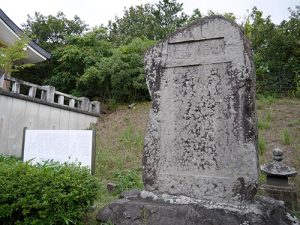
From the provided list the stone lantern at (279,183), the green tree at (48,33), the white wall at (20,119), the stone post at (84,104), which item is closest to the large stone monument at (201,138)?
the stone lantern at (279,183)

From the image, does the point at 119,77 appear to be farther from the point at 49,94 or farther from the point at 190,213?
the point at 190,213

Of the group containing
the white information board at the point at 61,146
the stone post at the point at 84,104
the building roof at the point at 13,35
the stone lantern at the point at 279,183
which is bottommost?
the stone lantern at the point at 279,183

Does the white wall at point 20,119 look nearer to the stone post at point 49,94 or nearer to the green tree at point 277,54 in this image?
the stone post at point 49,94

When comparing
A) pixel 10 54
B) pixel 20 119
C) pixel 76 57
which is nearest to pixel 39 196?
pixel 20 119

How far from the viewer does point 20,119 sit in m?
10.3

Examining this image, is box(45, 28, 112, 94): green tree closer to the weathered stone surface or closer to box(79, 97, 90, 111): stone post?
box(79, 97, 90, 111): stone post

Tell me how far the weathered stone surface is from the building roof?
992 cm

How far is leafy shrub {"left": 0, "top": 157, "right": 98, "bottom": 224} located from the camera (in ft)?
10.7

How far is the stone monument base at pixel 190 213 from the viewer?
115 inches

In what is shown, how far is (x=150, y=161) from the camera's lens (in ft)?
12.1

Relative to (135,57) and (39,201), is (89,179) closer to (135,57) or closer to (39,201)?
(39,201)

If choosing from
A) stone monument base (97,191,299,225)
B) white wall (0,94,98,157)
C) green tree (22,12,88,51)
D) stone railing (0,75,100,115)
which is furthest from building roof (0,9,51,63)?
stone monument base (97,191,299,225)

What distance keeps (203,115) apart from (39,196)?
210 cm

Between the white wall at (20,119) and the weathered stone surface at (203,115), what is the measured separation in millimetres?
7417
